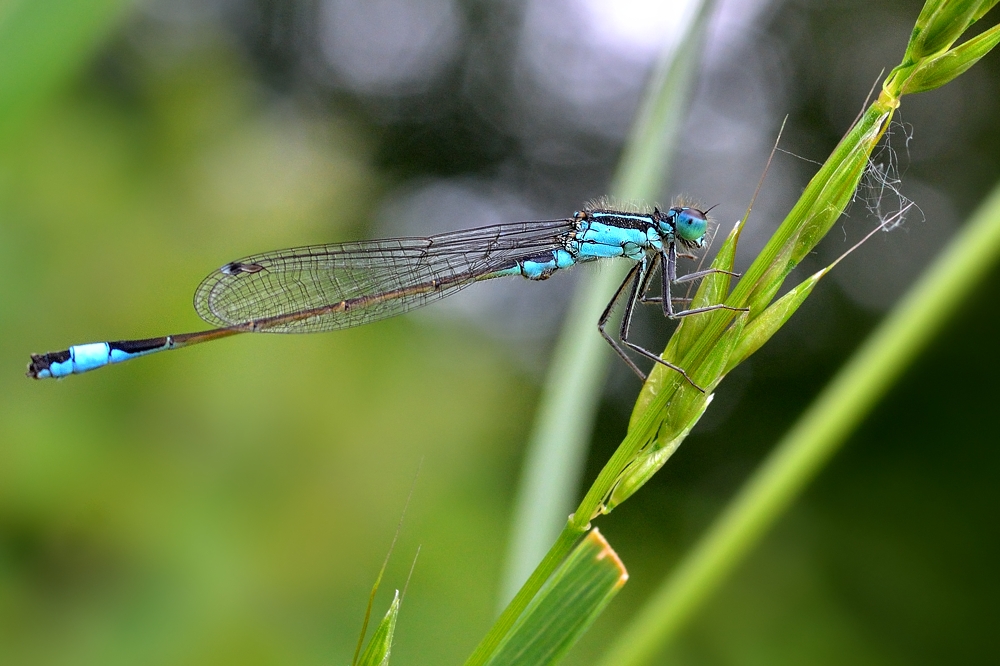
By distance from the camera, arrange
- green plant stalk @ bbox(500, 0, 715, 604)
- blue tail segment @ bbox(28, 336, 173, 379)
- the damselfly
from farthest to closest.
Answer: the damselfly → blue tail segment @ bbox(28, 336, 173, 379) → green plant stalk @ bbox(500, 0, 715, 604)

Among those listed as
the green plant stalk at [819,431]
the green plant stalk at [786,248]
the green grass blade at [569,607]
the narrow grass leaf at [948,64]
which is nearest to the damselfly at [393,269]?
the green plant stalk at [819,431]

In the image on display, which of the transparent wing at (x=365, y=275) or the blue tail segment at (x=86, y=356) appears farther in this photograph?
the transparent wing at (x=365, y=275)

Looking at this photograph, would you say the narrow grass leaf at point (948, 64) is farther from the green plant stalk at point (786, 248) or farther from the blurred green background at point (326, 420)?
the blurred green background at point (326, 420)

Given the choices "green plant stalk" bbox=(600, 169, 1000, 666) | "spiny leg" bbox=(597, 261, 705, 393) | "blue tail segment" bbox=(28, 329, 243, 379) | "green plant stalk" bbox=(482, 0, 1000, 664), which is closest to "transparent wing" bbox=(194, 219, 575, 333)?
"blue tail segment" bbox=(28, 329, 243, 379)

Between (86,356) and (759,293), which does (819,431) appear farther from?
(86,356)

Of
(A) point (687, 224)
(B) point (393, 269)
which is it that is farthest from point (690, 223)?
(B) point (393, 269)

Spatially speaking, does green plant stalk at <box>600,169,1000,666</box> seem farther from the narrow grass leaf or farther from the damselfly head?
the damselfly head

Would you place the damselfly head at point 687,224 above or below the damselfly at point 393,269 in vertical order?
below

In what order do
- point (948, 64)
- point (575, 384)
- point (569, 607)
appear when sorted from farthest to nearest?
point (575, 384)
point (948, 64)
point (569, 607)
